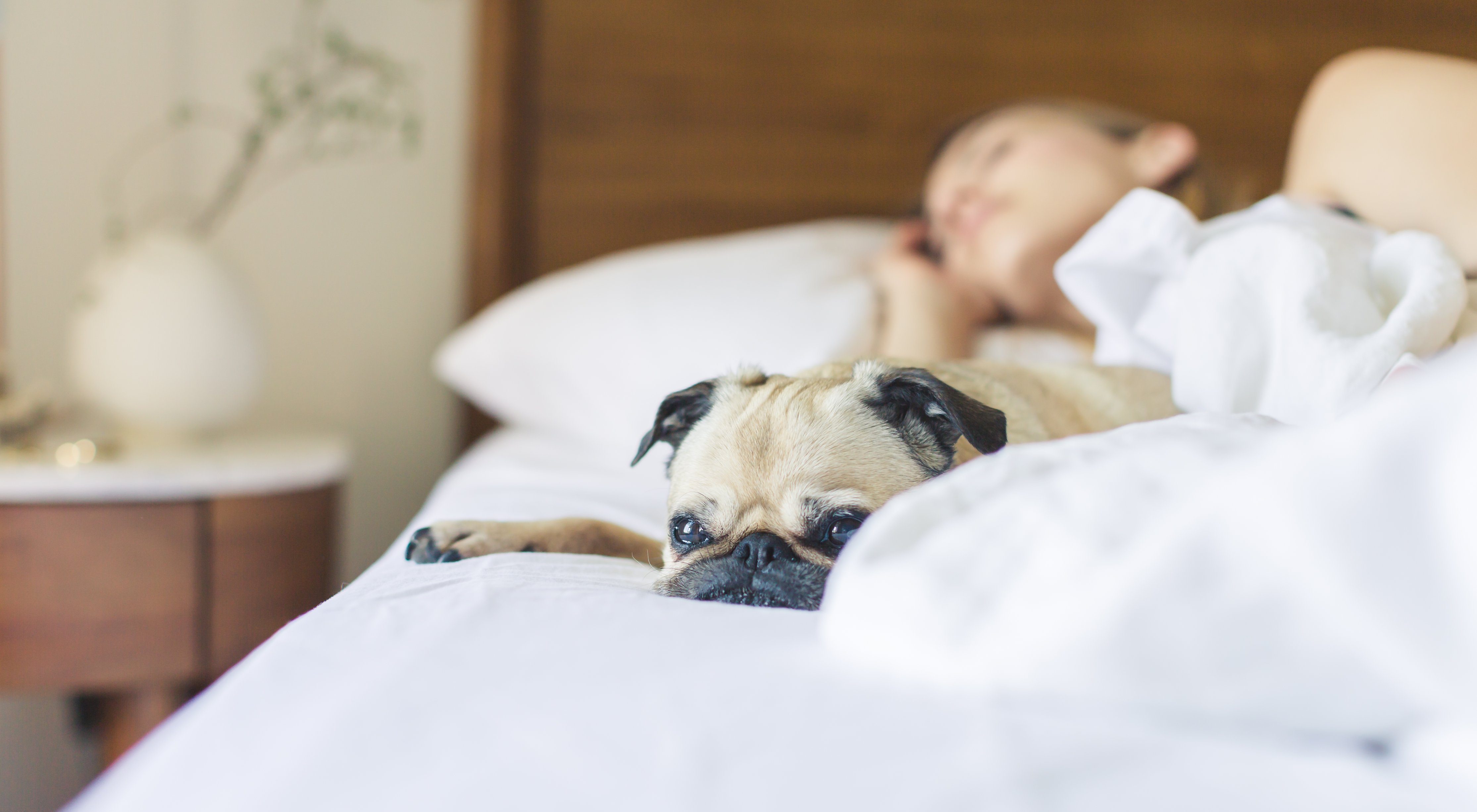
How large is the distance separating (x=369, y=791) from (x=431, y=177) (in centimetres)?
207

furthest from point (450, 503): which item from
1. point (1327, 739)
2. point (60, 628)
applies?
point (1327, 739)

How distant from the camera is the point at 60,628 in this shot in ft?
4.87

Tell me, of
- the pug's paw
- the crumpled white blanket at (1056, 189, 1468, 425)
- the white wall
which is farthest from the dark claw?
the white wall

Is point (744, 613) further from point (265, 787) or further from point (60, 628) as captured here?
point (60, 628)

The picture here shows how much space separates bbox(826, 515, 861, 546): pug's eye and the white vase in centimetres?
139

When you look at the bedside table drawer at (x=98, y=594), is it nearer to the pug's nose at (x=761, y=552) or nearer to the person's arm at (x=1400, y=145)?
the pug's nose at (x=761, y=552)

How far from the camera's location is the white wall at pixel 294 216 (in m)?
2.03

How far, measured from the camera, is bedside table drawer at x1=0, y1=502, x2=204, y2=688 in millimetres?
1468

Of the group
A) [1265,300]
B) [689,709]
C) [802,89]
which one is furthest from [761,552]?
[802,89]

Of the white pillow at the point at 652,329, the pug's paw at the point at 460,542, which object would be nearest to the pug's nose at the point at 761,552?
the pug's paw at the point at 460,542

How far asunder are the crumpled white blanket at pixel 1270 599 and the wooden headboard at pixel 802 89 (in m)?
1.92

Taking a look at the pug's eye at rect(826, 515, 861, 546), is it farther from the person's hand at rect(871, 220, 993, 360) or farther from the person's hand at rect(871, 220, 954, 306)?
the person's hand at rect(871, 220, 954, 306)

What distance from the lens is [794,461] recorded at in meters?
0.93

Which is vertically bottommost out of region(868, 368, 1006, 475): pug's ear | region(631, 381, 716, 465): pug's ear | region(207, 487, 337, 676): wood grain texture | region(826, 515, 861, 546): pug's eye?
region(207, 487, 337, 676): wood grain texture
